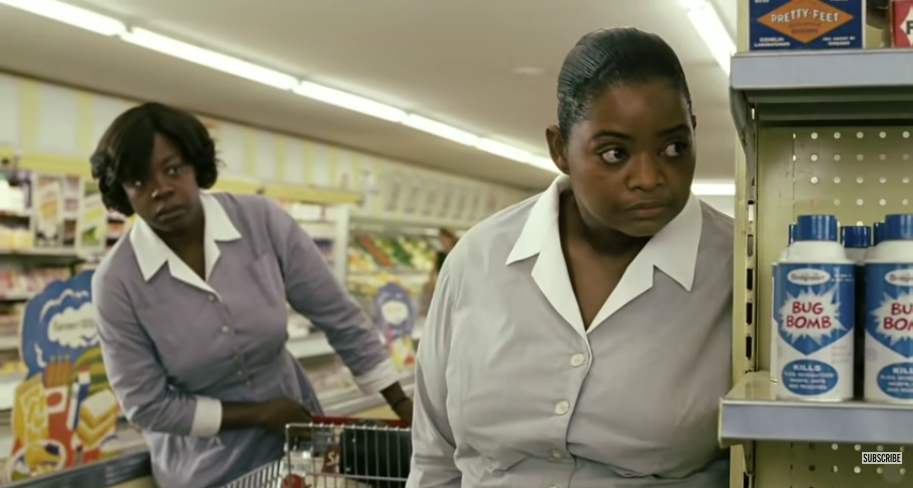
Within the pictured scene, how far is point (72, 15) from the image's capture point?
458 cm

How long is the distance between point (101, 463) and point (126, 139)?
0.91m

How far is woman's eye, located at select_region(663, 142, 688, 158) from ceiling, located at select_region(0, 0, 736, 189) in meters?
3.36

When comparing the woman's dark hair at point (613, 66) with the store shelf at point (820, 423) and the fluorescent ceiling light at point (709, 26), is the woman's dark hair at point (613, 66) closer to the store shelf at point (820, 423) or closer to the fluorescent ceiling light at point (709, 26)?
the store shelf at point (820, 423)

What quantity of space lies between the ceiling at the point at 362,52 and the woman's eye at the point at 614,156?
336 centimetres

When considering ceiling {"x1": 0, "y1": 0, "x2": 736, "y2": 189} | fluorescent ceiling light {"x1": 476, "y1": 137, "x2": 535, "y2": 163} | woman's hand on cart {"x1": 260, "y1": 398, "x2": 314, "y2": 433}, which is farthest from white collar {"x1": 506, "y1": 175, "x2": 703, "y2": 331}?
fluorescent ceiling light {"x1": 476, "y1": 137, "x2": 535, "y2": 163}

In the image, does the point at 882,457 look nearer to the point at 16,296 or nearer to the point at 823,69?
the point at 823,69

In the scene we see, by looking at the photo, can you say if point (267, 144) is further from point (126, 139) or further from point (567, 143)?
point (567, 143)

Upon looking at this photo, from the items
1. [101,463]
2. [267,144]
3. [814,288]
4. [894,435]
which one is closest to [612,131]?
[814,288]

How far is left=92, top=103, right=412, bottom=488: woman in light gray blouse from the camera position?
253cm

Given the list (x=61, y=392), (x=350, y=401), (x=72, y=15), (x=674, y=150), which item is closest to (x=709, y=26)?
(x=72, y=15)

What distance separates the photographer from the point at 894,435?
0.97 metres

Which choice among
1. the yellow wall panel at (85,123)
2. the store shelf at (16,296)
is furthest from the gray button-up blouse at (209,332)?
the yellow wall panel at (85,123)

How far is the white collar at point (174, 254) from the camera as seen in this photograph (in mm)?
2580

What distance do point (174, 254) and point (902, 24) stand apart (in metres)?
2.01
